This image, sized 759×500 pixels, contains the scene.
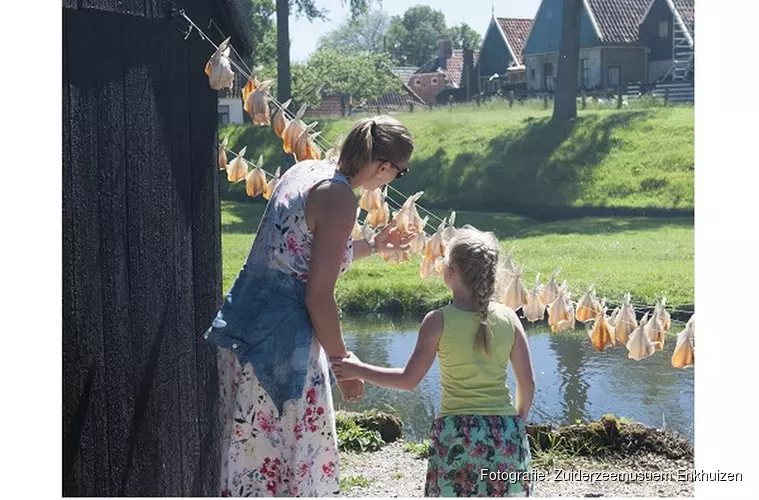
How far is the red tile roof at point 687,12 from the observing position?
25.1 m

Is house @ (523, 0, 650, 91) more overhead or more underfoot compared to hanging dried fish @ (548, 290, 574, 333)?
more overhead

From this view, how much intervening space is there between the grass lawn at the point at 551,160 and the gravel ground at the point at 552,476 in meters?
12.0

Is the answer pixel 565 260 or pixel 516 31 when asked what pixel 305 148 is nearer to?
pixel 565 260

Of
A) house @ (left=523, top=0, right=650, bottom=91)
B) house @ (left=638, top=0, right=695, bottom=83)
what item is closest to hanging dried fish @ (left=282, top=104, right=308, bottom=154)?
house @ (left=638, top=0, right=695, bottom=83)

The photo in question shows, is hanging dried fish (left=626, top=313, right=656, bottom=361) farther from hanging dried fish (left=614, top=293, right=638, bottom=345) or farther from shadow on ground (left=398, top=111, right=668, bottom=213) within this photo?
shadow on ground (left=398, top=111, right=668, bottom=213)

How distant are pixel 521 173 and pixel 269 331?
16.7 m

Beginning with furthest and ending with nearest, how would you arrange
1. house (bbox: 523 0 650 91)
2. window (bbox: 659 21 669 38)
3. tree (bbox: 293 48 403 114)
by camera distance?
1. house (bbox: 523 0 650 91)
2. window (bbox: 659 21 669 38)
3. tree (bbox: 293 48 403 114)

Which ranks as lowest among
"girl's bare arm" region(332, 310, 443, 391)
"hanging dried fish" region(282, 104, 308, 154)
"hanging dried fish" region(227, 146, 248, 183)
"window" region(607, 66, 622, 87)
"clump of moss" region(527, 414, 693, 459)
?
"clump of moss" region(527, 414, 693, 459)

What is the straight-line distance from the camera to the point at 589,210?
57.2 feet

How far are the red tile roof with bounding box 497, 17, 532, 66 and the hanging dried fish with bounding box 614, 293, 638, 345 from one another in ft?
94.8

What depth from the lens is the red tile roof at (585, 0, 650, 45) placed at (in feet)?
89.0

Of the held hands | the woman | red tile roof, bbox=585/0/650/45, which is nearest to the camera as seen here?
the woman

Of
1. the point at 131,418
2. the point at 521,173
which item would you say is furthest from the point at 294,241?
the point at 521,173

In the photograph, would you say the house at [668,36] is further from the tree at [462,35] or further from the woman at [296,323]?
the woman at [296,323]
